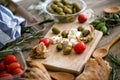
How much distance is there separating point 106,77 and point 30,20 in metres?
0.47

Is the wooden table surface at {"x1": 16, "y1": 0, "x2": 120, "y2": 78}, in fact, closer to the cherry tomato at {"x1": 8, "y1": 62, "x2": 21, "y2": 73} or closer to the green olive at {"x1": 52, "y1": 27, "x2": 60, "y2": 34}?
the green olive at {"x1": 52, "y1": 27, "x2": 60, "y2": 34}

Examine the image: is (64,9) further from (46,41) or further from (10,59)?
(10,59)

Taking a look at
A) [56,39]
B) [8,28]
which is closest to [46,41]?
[56,39]

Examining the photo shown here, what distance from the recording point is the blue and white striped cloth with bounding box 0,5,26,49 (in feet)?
3.98

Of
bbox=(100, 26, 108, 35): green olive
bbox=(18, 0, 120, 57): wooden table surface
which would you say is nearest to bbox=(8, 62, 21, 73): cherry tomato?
bbox=(18, 0, 120, 57): wooden table surface

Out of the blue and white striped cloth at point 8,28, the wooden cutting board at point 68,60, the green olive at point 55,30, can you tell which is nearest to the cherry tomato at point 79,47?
the wooden cutting board at point 68,60

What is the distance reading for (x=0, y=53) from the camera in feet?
3.75

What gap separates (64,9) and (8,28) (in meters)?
0.25

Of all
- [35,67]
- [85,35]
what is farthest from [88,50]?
[35,67]

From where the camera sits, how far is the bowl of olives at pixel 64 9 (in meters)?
1.33

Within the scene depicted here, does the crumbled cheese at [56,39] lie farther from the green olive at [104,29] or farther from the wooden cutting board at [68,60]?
the green olive at [104,29]

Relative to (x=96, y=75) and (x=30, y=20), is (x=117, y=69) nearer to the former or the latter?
(x=96, y=75)

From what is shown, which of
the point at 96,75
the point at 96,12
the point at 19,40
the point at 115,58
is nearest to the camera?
the point at 96,75

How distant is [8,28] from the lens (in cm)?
122
